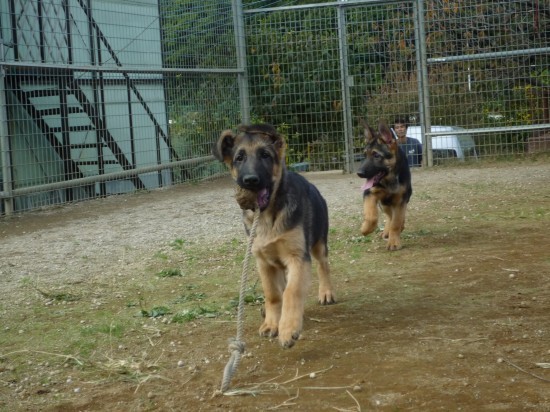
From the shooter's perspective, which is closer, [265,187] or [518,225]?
[265,187]

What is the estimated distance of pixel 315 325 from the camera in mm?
5996

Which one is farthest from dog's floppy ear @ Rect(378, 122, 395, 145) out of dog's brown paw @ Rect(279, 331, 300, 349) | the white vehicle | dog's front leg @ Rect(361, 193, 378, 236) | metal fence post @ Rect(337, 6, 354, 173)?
the white vehicle

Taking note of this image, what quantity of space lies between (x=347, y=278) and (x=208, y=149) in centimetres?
874

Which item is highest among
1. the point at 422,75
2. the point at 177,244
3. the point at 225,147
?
the point at 422,75

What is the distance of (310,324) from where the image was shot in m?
6.04

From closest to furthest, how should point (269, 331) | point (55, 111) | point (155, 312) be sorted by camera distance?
point (269, 331) → point (155, 312) → point (55, 111)

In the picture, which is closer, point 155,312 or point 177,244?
point 155,312

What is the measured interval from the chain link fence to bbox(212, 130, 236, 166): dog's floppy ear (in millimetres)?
7951

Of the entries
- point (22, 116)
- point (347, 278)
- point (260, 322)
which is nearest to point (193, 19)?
point (22, 116)

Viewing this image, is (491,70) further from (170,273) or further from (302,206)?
(302,206)

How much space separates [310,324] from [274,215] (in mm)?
882

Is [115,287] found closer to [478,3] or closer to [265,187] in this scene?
[265,187]

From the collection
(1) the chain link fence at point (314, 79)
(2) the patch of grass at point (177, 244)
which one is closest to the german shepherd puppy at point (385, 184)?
(2) the patch of grass at point (177, 244)

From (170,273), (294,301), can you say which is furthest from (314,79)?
(294,301)
